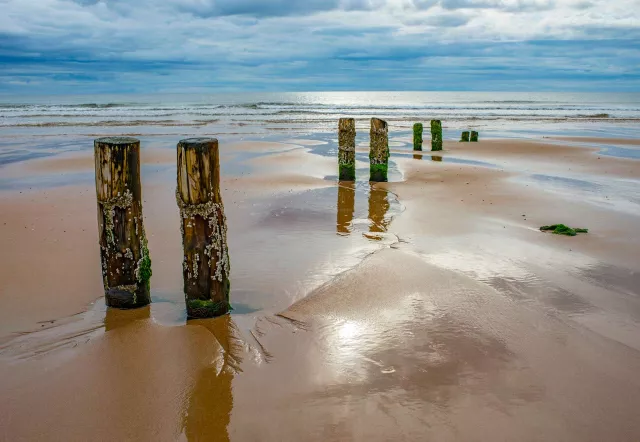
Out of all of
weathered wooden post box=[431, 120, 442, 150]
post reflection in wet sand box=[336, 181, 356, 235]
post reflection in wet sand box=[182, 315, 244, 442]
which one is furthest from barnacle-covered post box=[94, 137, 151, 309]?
weathered wooden post box=[431, 120, 442, 150]

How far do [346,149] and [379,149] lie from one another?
0.82 metres

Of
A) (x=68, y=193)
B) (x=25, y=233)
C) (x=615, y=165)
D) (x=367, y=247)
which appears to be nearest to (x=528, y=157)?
(x=615, y=165)

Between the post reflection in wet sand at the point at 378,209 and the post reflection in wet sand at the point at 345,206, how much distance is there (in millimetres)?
363

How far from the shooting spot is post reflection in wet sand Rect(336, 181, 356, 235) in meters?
8.55

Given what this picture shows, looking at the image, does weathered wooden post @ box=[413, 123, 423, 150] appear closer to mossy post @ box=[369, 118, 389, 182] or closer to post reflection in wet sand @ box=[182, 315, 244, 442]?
mossy post @ box=[369, 118, 389, 182]

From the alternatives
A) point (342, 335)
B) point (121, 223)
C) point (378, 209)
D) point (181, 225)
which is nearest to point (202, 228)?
point (181, 225)

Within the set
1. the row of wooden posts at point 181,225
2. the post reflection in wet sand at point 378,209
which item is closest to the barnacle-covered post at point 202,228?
the row of wooden posts at point 181,225

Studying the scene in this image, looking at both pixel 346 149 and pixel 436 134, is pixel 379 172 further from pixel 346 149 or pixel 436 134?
pixel 436 134

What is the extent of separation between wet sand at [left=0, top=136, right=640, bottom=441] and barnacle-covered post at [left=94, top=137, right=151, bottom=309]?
0.24m

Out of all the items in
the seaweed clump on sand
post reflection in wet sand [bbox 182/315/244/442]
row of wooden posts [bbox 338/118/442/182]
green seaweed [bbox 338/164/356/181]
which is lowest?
post reflection in wet sand [bbox 182/315/244/442]

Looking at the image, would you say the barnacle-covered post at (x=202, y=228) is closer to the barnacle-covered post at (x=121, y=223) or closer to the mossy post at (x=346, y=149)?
the barnacle-covered post at (x=121, y=223)

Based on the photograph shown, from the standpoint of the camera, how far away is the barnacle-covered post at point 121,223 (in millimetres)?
4789

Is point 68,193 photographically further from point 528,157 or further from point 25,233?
point 528,157

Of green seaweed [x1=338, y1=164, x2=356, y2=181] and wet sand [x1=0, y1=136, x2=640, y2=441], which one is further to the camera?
green seaweed [x1=338, y1=164, x2=356, y2=181]
